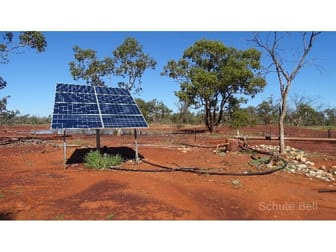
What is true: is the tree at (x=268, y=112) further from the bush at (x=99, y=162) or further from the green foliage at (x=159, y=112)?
the bush at (x=99, y=162)

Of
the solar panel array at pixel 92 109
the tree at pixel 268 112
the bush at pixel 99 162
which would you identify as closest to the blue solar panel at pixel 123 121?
the solar panel array at pixel 92 109

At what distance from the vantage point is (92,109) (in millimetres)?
10391

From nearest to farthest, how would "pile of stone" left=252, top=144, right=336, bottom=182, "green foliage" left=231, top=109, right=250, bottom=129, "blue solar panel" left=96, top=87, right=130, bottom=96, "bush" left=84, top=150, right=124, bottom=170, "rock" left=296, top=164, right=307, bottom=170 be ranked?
"pile of stone" left=252, top=144, right=336, bottom=182
"bush" left=84, top=150, right=124, bottom=170
"rock" left=296, top=164, right=307, bottom=170
"blue solar panel" left=96, top=87, right=130, bottom=96
"green foliage" left=231, top=109, right=250, bottom=129

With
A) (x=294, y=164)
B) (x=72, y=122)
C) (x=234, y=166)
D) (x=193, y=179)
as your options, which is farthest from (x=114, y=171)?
(x=294, y=164)

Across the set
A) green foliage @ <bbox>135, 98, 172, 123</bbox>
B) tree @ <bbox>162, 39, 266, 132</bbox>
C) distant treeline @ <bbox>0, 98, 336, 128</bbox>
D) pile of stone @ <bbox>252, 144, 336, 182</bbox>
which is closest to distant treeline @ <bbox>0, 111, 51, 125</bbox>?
distant treeline @ <bbox>0, 98, 336, 128</bbox>

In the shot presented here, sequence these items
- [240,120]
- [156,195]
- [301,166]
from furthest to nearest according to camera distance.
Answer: [240,120], [301,166], [156,195]

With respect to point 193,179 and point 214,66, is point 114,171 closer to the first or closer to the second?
point 193,179

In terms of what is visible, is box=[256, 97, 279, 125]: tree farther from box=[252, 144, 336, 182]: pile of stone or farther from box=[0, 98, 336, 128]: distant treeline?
box=[252, 144, 336, 182]: pile of stone

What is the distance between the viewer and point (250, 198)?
6.50m

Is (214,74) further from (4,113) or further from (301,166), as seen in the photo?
(4,113)

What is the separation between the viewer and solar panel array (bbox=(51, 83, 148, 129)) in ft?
31.0

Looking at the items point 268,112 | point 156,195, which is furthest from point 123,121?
point 268,112

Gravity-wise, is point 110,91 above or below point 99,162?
above

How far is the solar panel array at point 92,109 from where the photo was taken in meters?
9.46
